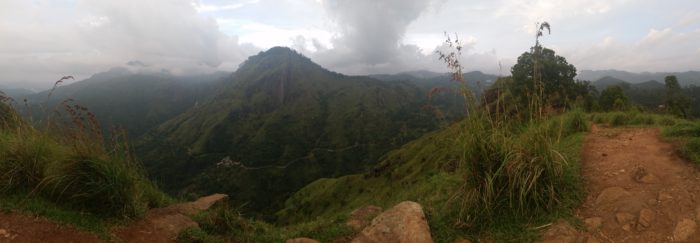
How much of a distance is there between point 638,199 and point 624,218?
1.81ft

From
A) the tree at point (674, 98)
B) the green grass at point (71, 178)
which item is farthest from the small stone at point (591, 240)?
the tree at point (674, 98)

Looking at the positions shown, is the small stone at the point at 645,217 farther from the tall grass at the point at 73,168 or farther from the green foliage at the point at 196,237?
the tall grass at the point at 73,168

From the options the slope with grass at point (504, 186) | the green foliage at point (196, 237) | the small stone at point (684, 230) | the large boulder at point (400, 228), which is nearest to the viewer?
the small stone at point (684, 230)

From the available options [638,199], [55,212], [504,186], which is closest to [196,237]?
[55,212]

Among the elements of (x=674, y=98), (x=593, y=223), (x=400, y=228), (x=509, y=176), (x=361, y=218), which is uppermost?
(x=509, y=176)

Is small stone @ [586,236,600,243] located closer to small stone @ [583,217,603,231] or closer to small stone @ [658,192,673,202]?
small stone @ [583,217,603,231]

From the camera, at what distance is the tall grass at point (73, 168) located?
523 centimetres

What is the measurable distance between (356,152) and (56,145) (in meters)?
171

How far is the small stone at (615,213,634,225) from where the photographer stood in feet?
15.0

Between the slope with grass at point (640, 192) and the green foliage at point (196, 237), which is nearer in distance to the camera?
the slope with grass at point (640, 192)

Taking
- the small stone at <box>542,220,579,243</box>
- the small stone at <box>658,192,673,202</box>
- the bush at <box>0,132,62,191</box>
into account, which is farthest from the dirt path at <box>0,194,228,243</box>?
the small stone at <box>658,192,673,202</box>

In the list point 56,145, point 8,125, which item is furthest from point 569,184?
point 8,125

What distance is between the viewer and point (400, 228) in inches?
206

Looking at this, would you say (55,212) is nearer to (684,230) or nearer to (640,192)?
(684,230)
